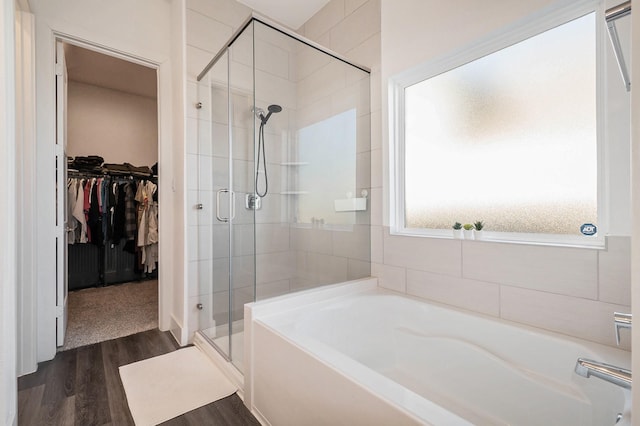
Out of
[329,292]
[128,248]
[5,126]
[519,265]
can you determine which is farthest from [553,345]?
[128,248]

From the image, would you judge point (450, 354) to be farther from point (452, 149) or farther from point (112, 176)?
point (112, 176)

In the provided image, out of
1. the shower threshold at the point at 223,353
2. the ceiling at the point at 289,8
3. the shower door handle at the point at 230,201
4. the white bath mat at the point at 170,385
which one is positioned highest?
the ceiling at the point at 289,8

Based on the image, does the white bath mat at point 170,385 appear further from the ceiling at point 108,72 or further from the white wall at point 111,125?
the white wall at point 111,125

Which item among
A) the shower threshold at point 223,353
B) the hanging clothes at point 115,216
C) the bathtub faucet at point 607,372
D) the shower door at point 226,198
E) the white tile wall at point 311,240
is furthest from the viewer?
the hanging clothes at point 115,216

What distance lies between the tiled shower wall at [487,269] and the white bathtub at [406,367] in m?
0.10

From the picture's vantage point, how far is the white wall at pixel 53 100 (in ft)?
6.59

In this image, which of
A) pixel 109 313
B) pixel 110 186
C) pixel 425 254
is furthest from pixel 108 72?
pixel 425 254

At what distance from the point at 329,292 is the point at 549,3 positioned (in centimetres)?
180

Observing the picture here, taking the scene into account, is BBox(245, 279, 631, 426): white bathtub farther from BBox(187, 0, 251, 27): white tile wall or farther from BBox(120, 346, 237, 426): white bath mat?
BBox(187, 0, 251, 27): white tile wall

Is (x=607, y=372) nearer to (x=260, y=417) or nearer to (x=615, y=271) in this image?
(x=615, y=271)

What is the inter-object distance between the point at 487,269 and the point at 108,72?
494cm

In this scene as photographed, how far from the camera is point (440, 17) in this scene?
5.55 ft

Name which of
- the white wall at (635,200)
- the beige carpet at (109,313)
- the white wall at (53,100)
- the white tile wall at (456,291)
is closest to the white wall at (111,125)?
the beige carpet at (109,313)

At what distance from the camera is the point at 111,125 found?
4.49 metres
